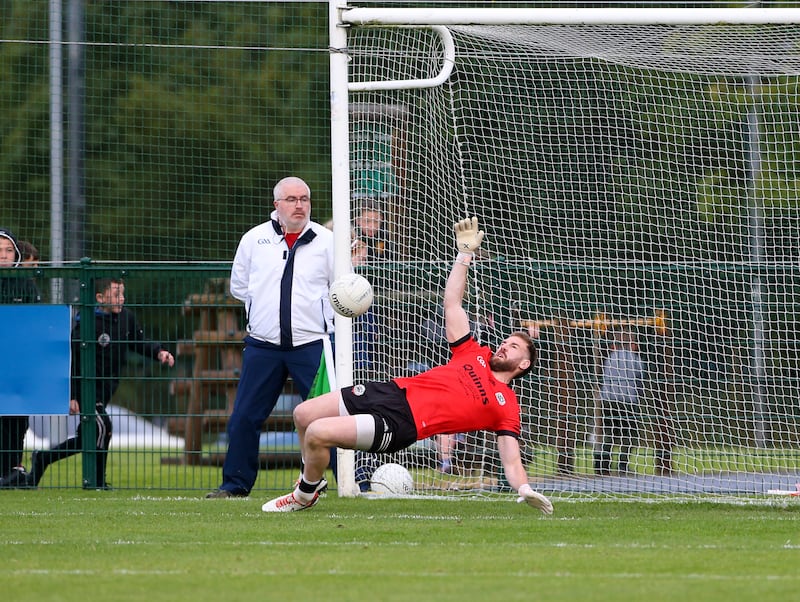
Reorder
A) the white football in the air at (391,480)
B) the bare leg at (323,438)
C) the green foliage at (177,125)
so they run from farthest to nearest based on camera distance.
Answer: the green foliage at (177,125) → the white football in the air at (391,480) → the bare leg at (323,438)

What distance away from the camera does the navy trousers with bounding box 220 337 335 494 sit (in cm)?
968

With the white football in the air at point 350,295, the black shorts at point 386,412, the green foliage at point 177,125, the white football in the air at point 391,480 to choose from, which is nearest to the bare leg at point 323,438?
the black shorts at point 386,412

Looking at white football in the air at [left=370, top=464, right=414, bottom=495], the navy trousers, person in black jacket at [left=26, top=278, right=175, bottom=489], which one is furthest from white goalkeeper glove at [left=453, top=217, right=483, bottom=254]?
person in black jacket at [left=26, top=278, right=175, bottom=489]

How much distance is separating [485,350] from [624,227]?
12.2 feet

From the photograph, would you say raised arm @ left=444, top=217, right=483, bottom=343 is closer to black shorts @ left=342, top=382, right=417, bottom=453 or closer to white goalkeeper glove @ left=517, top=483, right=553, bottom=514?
black shorts @ left=342, top=382, right=417, bottom=453

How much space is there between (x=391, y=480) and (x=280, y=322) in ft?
4.80

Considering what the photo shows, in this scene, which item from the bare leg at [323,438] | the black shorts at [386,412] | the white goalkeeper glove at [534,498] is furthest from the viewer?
the black shorts at [386,412]

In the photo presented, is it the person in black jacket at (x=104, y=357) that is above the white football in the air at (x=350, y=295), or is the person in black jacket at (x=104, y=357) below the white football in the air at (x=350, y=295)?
below

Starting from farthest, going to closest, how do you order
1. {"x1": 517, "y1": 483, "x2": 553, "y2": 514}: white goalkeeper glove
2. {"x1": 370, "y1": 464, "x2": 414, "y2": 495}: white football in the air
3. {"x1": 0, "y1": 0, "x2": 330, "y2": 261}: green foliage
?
{"x1": 0, "y1": 0, "x2": 330, "y2": 261}: green foliage, {"x1": 370, "y1": 464, "x2": 414, "y2": 495}: white football in the air, {"x1": 517, "y1": 483, "x2": 553, "y2": 514}: white goalkeeper glove

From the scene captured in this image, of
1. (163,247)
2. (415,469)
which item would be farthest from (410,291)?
(163,247)

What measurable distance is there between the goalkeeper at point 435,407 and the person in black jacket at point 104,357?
2.94 m

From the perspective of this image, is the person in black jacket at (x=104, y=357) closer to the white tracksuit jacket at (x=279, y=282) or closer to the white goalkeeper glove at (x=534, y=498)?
the white tracksuit jacket at (x=279, y=282)

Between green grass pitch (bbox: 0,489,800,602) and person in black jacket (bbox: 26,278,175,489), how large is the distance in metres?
1.56

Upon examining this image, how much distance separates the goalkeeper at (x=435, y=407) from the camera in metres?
8.08
